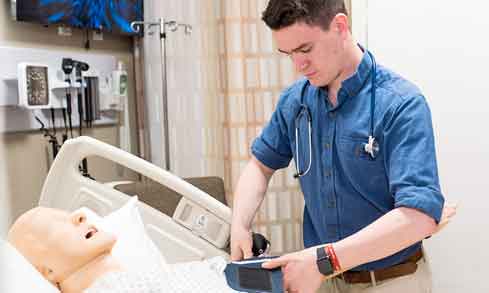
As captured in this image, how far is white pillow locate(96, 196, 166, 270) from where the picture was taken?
5.21 ft

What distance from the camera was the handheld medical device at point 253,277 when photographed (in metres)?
1.25

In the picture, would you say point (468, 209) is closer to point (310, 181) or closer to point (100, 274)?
point (310, 181)

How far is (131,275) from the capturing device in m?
1.36

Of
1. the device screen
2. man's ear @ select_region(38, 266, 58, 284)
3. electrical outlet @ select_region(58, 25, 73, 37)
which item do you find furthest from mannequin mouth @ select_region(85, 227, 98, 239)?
electrical outlet @ select_region(58, 25, 73, 37)

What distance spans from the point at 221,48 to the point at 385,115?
1213 mm

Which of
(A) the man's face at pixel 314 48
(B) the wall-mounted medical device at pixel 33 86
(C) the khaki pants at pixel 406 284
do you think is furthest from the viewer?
(B) the wall-mounted medical device at pixel 33 86

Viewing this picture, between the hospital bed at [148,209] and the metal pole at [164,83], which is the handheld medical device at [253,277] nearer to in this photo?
the hospital bed at [148,209]

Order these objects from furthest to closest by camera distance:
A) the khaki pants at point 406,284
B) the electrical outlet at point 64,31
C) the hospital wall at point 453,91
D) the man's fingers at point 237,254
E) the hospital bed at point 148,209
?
the electrical outlet at point 64,31 < the hospital wall at point 453,91 < the hospital bed at point 148,209 < the man's fingers at point 237,254 < the khaki pants at point 406,284

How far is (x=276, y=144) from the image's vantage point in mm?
1625

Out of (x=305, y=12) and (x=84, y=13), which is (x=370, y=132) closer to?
(x=305, y=12)

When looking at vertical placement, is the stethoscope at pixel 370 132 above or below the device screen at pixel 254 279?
above

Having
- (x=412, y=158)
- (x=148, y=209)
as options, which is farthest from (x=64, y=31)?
(x=412, y=158)

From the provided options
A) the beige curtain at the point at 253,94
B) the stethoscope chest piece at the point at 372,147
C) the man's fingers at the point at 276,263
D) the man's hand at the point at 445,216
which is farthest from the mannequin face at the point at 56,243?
the beige curtain at the point at 253,94

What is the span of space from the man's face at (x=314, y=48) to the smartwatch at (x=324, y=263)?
0.43 meters
